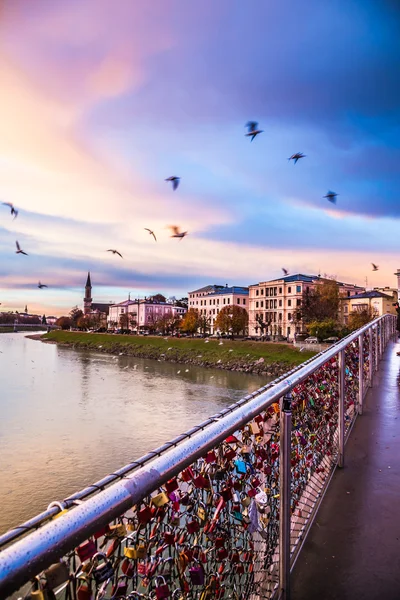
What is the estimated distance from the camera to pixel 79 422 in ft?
58.5

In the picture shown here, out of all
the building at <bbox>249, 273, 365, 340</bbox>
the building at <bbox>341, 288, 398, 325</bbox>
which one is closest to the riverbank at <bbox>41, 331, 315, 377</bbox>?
the building at <bbox>249, 273, 365, 340</bbox>

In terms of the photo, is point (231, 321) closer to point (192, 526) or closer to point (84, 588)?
point (192, 526)

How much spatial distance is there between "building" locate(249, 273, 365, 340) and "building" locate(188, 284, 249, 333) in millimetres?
5127

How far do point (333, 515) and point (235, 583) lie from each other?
1.22 m

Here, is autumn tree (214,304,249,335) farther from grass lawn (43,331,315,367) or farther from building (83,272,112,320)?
building (83,272,112,320)

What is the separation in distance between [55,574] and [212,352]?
5193cm

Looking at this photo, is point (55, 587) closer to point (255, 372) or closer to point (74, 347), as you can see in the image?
point (255, 372)

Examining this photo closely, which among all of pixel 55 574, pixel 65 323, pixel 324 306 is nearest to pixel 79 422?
pixel 55 574

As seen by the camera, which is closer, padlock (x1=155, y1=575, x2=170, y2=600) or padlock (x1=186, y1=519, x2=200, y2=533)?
padlock (x1=155, y1=575, x2=170, y2=600)

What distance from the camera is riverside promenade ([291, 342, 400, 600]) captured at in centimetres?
232

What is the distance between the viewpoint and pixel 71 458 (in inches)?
516

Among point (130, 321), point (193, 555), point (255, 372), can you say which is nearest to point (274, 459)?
point (193, 555)

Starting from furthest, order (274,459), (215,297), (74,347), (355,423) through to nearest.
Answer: (215,297)
(74,347)
(355,423)
(274,459)

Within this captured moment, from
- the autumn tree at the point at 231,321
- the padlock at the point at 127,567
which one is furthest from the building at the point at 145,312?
the padlock at the point at 127,567
